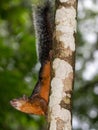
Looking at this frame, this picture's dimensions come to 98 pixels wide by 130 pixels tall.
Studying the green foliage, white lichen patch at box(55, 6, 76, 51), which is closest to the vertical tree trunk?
white lichen patch at box(55, 6, 76, 51)

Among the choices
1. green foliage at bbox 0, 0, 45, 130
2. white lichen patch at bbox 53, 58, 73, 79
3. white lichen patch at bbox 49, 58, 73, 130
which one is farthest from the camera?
green foliage at bbox 0, 0, 45, 130

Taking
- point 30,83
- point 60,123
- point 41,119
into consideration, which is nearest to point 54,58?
point 60,123

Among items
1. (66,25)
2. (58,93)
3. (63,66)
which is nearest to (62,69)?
(63,66)

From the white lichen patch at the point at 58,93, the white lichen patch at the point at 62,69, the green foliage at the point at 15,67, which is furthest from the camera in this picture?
the green foliage at the point at 15,67

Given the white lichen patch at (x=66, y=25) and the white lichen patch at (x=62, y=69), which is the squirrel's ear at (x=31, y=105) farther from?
the white lichen patch at (x=66, y=25)

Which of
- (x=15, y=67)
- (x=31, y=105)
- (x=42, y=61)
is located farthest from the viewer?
(x=15, y=67)

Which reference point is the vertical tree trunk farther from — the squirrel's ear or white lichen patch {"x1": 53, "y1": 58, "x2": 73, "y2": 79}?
the squirrel's ear

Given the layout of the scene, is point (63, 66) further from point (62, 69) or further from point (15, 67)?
point (15, 67)

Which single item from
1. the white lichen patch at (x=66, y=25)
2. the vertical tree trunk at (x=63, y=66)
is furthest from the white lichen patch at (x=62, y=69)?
the white lichen patch at (x=66, y=25)
